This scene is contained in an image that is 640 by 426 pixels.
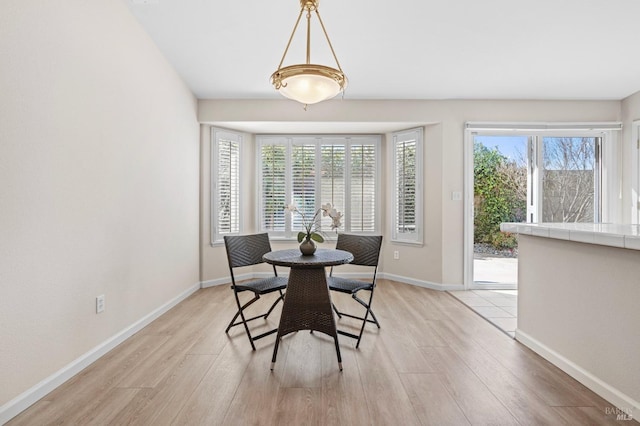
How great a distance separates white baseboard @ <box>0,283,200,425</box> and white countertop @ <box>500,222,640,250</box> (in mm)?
3123

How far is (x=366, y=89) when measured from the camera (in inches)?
156

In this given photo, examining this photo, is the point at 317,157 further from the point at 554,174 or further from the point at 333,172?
the point at 554,174

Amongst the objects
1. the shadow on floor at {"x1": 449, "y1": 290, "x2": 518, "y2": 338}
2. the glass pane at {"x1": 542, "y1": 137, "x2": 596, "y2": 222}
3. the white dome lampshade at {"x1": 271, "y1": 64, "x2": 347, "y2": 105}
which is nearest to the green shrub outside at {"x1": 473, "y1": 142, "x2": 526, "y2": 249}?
the glass pane at {"x1": 542, "y1": 137, "x2": 596, "y2": 222}

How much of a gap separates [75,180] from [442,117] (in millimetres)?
3938

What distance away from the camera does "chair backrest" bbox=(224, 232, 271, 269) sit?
2.76 metres

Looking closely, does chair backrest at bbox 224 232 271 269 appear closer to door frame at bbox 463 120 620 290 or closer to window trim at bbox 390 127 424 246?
window trim at bbox 390 127 424 246

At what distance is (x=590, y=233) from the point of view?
6.05 feet

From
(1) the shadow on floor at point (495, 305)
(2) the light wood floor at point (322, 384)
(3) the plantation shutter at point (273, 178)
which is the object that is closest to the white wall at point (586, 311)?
(2) the light wood floor at point (322, 384)

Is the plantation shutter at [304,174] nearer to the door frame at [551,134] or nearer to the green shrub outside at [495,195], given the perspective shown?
the door frame at [551,134]

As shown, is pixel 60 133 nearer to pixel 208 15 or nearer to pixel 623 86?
pixel 208 15

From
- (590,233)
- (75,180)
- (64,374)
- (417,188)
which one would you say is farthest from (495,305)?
(75,180)

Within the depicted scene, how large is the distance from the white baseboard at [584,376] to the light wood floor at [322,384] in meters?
0.05

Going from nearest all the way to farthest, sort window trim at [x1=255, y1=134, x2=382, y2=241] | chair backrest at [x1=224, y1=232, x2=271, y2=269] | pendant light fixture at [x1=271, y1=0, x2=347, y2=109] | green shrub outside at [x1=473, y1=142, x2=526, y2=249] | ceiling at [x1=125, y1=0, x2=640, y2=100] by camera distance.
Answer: pendant light fixture at [x1=271, y1=0, x2=347, y2=109], ceiling at [x1=125, y1=0, x2=640, y2=100], chair backrest at [x1=224, y1=232, x2=271, y2=269], green shrub outside at [x1=473, y1=142, x2=526, y2=249], window trim at [x1=255, y1=134, x2=382, y2=241]

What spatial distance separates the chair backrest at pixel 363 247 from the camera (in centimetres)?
288
